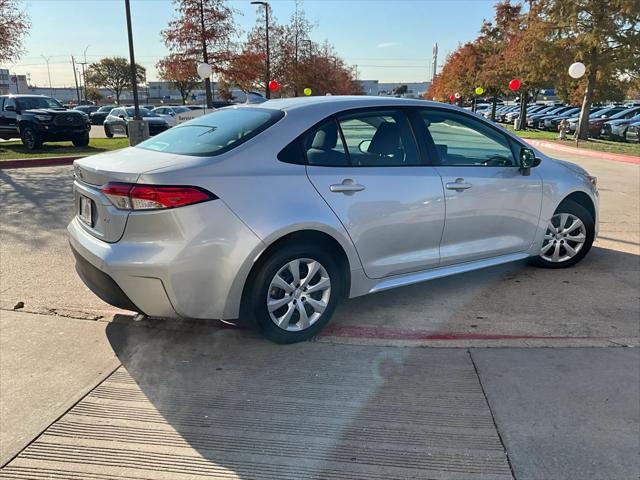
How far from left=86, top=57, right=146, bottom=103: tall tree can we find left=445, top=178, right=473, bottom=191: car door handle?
91505mm

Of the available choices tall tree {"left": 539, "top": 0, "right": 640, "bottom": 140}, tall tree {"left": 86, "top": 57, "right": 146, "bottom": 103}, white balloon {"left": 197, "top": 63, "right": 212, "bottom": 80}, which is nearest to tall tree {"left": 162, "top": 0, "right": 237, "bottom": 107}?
white balloon {"left": 197, "top": 63, "right": 212, "bottom": 80}

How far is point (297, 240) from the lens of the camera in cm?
350

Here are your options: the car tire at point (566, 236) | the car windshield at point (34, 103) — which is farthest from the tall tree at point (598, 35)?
the car windshield at point (34, 103)

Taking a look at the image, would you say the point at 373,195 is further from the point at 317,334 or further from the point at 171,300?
the point at 171,300

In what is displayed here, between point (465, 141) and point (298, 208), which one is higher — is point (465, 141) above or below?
above

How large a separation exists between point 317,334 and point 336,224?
858mm

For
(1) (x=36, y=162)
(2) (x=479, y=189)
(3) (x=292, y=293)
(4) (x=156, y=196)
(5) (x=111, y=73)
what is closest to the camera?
(4) (x=156, y=196)

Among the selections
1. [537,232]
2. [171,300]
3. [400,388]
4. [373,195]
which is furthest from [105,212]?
[537,232]

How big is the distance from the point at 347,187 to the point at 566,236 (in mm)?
2728

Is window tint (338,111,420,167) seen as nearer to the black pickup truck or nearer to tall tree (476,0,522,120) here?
the black pickup truck

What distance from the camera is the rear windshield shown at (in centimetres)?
353

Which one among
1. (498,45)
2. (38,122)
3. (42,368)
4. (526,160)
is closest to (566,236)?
(526,160)

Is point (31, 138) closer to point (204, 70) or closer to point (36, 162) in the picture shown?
point (36, 162)

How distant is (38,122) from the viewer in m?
15.9
